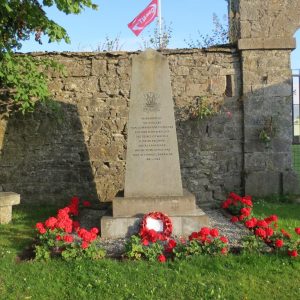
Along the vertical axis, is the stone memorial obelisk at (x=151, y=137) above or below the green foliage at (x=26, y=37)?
below

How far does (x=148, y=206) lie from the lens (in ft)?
17.7

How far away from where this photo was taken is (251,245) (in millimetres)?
4449

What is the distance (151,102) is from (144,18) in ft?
13.7

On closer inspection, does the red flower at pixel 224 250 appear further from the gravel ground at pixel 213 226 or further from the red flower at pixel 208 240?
the gravel ground at pixel 213 226

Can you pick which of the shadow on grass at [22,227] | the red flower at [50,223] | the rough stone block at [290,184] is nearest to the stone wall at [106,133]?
the shadow on grass at [22,227]

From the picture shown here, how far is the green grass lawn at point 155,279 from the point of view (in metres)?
3.61

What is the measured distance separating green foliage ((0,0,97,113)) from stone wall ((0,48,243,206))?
0.52m

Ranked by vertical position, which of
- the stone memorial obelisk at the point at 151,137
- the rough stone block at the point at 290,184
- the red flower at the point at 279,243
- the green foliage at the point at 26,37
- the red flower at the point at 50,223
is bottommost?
the red flower at the point at 279,243

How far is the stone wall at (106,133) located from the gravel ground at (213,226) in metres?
0.89

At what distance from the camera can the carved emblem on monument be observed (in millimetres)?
5652

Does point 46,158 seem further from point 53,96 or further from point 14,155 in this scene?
point 53,96

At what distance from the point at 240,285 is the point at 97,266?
4.47 ft

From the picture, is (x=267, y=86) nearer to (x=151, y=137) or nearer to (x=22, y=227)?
(x=151, y=137)

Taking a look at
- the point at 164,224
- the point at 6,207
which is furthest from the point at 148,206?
the point at 6,207
